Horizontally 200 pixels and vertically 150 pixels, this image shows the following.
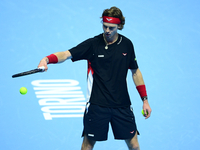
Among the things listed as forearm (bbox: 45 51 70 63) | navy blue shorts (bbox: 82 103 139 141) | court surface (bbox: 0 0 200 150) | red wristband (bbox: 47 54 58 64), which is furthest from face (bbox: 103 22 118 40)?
court surface (bbox: 0 0 200 150)

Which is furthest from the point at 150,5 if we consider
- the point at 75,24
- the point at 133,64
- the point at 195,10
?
the point at 133,64

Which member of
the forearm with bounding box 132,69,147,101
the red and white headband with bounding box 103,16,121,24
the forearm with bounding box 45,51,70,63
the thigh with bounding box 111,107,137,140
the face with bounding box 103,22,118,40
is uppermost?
the red and white headband with bounding box 103,16,121,24

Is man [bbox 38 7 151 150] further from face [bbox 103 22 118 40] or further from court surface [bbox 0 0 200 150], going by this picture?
court surface [bbox 0 0 200 150]

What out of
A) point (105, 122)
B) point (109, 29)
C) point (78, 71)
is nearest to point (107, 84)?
point (105, 122)

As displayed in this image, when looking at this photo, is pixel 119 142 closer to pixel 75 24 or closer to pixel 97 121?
pixel 97 121

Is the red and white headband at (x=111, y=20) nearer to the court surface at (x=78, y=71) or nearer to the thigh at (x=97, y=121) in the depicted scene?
the thigh at (x=97, y=121)

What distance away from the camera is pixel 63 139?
4129 mm

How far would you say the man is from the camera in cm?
288

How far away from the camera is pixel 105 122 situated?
9.48 feet

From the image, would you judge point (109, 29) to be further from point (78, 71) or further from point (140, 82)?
point (78, 71)

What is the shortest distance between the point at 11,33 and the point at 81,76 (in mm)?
1099

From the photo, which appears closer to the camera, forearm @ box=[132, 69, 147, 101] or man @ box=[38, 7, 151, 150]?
man @ box=[38, 7, 151, 150]

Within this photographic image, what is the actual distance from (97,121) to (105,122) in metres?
0.07

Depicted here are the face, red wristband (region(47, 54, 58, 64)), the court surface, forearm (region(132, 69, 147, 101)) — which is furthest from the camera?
the court surface
